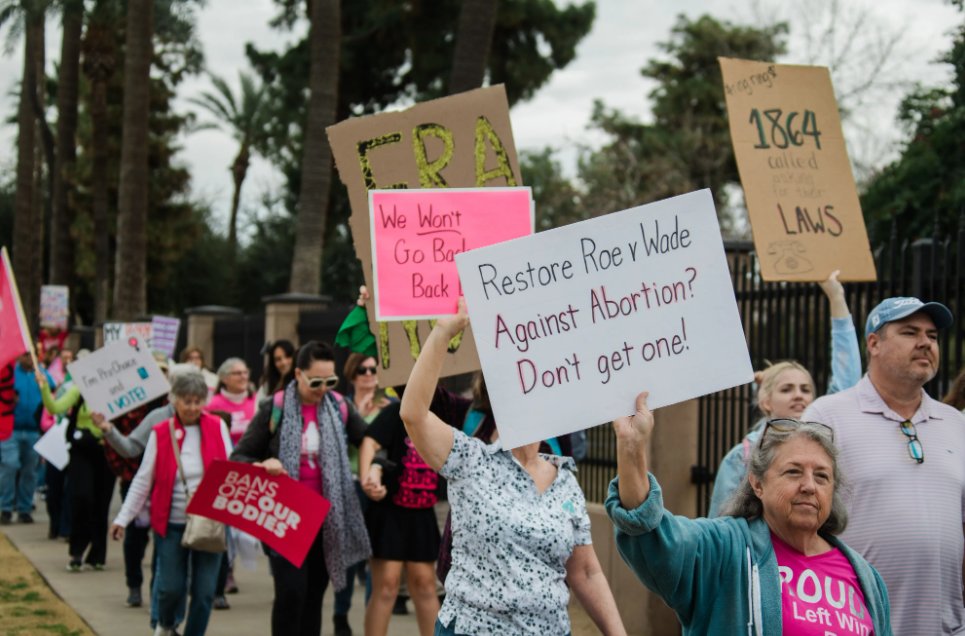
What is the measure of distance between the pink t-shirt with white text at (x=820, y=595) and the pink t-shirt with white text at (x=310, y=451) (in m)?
4.26

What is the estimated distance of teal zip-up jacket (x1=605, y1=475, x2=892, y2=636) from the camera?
136 inches

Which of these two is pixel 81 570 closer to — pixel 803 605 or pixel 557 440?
pixel 557 440

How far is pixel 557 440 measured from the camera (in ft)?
20.0

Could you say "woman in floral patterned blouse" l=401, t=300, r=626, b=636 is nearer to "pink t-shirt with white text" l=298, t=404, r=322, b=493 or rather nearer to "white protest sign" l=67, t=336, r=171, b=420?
"pink t-shirt with white text" l=298, t=404, r=322, b=493

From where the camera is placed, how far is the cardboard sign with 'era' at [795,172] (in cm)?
647

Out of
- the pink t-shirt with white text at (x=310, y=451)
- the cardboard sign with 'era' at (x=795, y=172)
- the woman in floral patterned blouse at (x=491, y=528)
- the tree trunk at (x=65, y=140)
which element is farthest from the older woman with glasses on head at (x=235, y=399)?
the tree trunk at (x=65, y=140)

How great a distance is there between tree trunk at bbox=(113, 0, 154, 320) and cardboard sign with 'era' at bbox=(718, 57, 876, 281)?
17186 mm

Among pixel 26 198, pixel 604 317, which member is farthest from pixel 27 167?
pixel 604 317

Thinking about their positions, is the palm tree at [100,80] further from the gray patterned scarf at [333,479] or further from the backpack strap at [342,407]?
the gray patterned scarf at [333,479]

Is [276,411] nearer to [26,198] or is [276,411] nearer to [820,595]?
[820,595]

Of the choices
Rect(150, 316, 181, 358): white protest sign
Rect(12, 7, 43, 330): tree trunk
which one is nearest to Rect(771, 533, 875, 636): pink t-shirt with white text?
Rect(150, 316, 181, 358): white protest sign

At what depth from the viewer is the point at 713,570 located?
3.57 metres

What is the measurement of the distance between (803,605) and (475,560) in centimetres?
149

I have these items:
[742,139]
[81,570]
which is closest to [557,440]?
[742,139]
